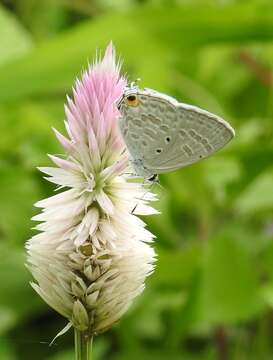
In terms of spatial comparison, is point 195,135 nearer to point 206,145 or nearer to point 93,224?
point 206,145

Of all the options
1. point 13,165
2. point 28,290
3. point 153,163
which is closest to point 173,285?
point 28,290

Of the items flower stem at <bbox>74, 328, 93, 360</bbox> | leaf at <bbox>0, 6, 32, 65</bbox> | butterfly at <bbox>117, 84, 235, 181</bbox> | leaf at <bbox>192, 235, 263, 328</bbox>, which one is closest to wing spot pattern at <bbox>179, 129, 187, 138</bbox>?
butterfly at <bbox>117, 84, 235, 181</bbox>

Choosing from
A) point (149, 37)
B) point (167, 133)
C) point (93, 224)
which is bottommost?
point (93, 224)

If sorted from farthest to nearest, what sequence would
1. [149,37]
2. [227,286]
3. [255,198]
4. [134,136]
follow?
[149,37]
[255,198]
[227,286]
[134,136]

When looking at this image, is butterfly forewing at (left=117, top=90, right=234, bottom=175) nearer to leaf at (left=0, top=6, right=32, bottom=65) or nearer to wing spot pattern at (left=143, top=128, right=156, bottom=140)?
wing spot pattern at (left=143, top=128, right=156, bottom=140)

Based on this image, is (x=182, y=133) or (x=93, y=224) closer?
(x=93, y=224)

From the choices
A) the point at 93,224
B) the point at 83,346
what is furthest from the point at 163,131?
the point at 83,346

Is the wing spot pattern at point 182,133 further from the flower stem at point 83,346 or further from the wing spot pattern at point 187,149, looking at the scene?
the flower stem at point 83,346

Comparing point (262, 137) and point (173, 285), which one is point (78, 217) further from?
point (262, 137)
